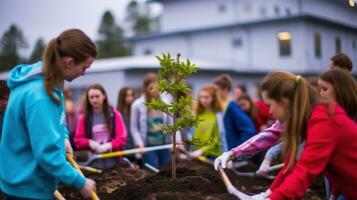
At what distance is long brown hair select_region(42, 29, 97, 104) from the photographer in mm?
3277

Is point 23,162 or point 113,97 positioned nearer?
point 23,162

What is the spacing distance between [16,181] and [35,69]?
75 centimetres

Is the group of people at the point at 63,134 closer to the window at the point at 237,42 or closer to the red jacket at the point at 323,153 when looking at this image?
the red jacket at the point at 323,153

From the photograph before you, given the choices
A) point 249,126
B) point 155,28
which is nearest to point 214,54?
point 249,126

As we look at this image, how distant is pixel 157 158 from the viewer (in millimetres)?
8625

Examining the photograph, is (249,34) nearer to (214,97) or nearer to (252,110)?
(252,110)

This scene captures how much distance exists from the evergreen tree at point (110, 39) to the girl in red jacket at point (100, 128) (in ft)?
185

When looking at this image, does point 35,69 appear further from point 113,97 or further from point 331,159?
point 113,97

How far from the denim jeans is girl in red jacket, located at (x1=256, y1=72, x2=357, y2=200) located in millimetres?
5337

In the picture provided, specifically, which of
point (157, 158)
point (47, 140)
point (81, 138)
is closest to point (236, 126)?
point (157, 158)

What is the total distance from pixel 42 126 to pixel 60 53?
1.68 ft

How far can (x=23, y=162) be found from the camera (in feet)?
10.8

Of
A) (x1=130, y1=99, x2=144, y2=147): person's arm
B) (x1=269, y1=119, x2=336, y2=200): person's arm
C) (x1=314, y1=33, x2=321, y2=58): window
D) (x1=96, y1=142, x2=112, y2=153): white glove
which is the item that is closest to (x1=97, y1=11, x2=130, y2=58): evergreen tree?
(x1=314, y1=33, x2=321, y2=58): window

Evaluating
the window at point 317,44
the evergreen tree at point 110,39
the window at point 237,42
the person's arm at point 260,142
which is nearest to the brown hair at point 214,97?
the person's arm at point 260,142
